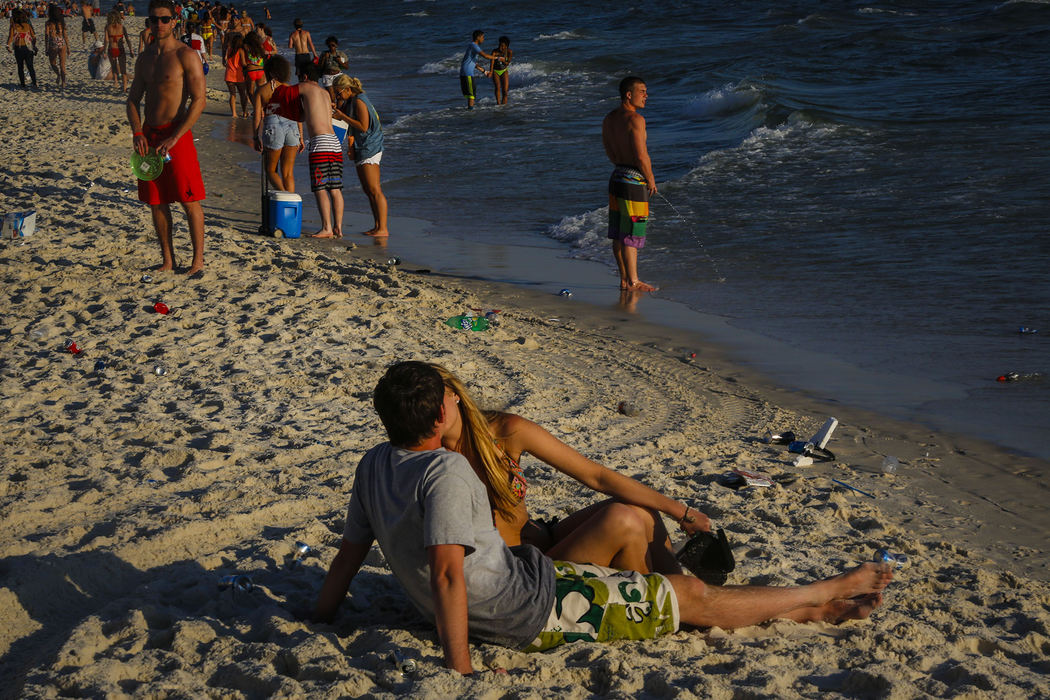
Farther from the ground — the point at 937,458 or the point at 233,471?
the point at 233,471

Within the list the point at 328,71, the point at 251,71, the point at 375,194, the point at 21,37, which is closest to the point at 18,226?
the point at 328,71

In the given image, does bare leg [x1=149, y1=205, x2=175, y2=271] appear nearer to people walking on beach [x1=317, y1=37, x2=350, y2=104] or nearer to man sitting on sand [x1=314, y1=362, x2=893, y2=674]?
people walking on beach [x1=317, y1=37, x2=350, y2=104]

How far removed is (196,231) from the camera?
734 centimetres

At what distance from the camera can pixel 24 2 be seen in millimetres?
47656

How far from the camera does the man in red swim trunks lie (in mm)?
6703

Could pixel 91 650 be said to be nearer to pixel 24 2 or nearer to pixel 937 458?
pixel 937 458

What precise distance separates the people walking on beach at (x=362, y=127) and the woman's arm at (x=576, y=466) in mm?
6442

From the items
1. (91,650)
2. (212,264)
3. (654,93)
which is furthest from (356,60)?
(91,650)

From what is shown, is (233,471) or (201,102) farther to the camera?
(201,102)

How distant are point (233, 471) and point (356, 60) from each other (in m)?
27.3

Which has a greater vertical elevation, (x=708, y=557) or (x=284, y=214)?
(x=284, y=214)

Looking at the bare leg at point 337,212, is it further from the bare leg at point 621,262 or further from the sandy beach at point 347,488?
the bare leg at point 621,262

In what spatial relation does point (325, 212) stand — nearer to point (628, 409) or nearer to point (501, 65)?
point (628, 409)

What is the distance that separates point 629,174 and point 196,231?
3162 millimetres
